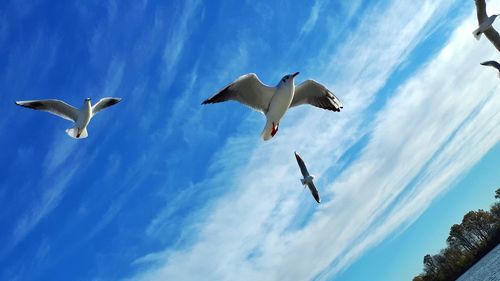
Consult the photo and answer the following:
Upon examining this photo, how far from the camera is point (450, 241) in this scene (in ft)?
324

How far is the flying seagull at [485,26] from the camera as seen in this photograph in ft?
57.5

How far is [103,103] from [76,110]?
3.59 ft

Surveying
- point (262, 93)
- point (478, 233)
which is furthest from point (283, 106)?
point (478, 233)

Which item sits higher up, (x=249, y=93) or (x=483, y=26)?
(x=483, y=26)

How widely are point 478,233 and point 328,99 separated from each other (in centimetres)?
9056

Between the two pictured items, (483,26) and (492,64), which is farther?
(492,64)

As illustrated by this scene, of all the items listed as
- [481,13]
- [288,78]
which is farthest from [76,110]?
[481,13]

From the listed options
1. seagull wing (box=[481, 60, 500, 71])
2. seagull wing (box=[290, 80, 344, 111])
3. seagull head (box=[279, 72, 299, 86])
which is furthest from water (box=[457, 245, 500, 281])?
seagull head (box=[279, 72, 299, 86])

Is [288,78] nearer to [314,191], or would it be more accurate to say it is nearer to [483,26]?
[483,26]

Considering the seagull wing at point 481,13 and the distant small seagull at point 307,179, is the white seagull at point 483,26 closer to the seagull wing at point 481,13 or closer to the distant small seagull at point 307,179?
the seagull wing at point 481,13

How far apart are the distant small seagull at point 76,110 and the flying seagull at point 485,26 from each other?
1383 cm

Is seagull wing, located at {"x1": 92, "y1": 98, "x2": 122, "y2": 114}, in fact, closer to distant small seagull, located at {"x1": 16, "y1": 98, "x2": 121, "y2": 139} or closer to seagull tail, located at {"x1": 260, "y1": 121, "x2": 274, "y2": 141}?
distant small seagull, located at {"x1": 16, "y1": 98, "x2": 121, "y2": 139}

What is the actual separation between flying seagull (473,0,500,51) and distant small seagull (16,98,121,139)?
13832 mm

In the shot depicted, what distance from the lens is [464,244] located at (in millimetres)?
95312
